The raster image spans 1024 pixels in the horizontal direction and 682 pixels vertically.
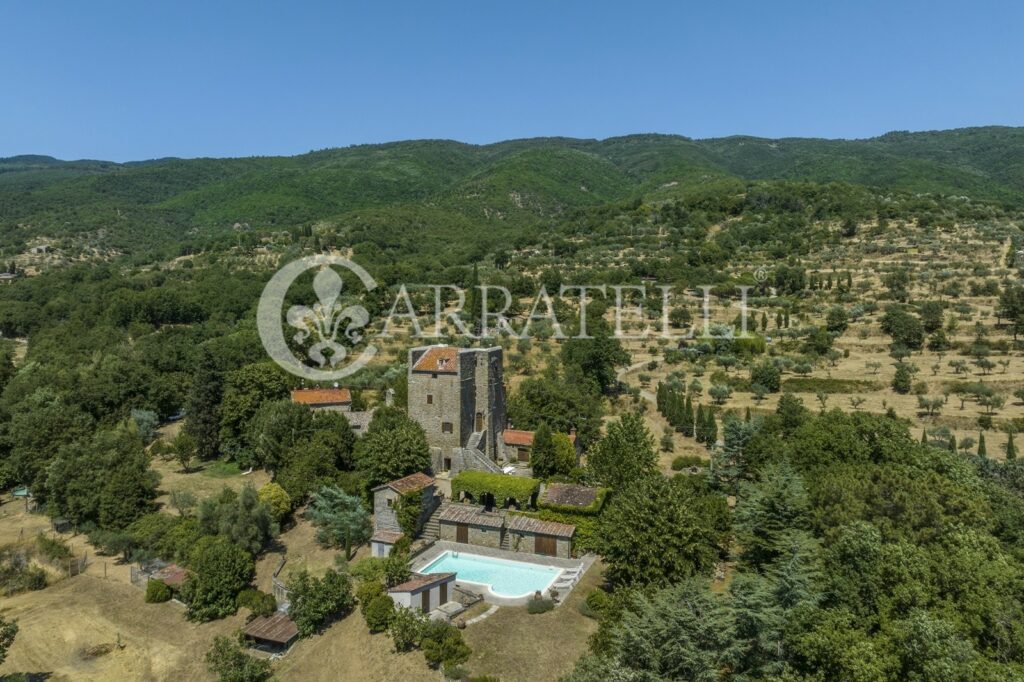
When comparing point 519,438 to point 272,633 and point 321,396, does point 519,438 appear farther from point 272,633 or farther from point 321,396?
point 272,633

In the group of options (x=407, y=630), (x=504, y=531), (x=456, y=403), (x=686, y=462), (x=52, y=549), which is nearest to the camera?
(x=407, y=630)

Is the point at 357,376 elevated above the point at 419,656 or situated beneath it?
elevated above

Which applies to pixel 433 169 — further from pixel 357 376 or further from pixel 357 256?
pixel 357 376

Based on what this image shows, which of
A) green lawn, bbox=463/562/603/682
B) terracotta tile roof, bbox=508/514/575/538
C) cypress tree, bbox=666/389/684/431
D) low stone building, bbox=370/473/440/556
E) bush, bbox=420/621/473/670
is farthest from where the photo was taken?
cypress tree, bbox=666/389/684/431

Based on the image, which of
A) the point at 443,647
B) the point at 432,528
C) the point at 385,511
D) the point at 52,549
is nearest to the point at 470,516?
the point at 432,528

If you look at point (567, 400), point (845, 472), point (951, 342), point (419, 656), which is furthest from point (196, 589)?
point (951, 342)

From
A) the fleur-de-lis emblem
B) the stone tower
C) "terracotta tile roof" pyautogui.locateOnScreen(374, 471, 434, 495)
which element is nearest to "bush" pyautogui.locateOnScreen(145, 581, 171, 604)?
"terracotta tile roof" pyautogui.locateOnScreen(374, 471, 434, 495)

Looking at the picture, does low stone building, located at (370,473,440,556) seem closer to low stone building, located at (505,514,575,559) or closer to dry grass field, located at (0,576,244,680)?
low stone building, located at (505,514,575,559)
